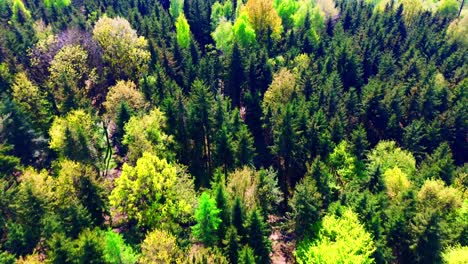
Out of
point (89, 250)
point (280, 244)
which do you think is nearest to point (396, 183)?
point (280, 244)

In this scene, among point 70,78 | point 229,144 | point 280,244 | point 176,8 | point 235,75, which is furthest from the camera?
point 176,8

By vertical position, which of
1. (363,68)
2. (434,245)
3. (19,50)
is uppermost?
(363,68)

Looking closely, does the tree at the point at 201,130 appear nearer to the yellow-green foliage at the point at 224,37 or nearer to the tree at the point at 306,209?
the tree at the point at 306,209

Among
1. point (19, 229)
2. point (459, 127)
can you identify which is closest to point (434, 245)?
point (459, 127)

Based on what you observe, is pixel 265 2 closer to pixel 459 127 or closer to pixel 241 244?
pixel 459 127

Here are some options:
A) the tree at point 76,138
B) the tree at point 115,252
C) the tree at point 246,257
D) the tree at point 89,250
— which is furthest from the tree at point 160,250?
the tree at point 76,138

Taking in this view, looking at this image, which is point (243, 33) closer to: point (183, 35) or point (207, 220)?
point (183, 35)
